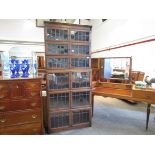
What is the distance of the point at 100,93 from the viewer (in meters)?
2.96

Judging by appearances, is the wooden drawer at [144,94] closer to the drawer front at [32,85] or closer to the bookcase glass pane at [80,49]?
the bookcase glass pane at [80,49]

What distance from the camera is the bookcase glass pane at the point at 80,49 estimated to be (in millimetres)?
2658

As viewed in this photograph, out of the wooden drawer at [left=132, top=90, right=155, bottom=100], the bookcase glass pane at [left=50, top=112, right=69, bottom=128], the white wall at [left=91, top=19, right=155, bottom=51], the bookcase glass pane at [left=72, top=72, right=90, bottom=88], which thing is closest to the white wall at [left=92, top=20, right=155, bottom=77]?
the white wall at [left=91, top=19, right=155, bottom=51]

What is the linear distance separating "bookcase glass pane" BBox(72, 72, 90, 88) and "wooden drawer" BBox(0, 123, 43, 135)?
1.02 m

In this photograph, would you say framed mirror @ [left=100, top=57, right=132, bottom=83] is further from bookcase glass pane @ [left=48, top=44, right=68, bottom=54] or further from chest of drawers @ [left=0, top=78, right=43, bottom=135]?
chest of drawers @ [left=0, top=78, right=43, bottom=135]

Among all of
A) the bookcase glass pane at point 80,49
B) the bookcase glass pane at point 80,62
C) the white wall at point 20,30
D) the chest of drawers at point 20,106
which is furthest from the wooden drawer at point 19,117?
the white wall at point 20,30

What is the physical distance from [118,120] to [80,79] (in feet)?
4.92

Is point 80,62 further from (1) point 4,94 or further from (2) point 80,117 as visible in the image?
(1) point 4,94

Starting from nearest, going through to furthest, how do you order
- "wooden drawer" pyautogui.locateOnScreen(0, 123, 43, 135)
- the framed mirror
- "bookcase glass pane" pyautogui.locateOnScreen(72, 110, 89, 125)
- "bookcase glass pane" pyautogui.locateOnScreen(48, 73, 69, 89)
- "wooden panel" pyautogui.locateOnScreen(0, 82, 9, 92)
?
"wooden panel" pyautogui.locateOnScreen(0, 82, 9, 92)
"wooden drawer" pyautogui.locateOnScreen(0, 123, 43, 135)
"bookcase glass pane" pyautogui.locateOnScreen(48, 73, 69, 89)
"bookcase glass pane" pyautogui.locateOnScreen(72, 110, 89, 125)
the framed mirror

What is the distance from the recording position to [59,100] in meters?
2.71

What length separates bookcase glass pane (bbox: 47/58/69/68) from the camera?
2.53 meters

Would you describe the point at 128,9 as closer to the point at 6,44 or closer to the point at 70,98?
the point at 70,98

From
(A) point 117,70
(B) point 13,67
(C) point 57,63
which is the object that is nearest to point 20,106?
(B) point 13,67

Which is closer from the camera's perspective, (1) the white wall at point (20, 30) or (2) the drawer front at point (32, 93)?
(2) the drawer front at point (32, 93)
